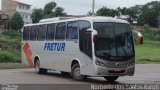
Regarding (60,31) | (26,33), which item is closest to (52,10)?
(26,33)

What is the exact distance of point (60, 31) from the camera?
2422 cm

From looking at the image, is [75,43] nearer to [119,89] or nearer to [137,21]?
[119,89]

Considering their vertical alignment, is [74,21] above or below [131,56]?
above

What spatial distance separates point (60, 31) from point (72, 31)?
5.09ft

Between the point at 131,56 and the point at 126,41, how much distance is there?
0.69 metres

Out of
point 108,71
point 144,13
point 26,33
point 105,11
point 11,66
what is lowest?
point 11,66

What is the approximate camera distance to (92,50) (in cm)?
2072

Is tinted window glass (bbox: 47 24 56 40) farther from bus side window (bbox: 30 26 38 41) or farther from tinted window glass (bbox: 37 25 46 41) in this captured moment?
bus side window (bbox: 30 26 38 41)

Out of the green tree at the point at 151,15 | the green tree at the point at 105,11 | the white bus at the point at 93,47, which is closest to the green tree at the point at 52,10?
the green tree at the point at 105,11

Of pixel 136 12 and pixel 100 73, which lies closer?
pixel 100 73

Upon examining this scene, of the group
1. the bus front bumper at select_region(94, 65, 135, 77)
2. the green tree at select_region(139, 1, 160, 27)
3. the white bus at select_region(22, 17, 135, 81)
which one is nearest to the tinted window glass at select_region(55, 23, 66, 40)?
the white bus at select_region(22, 17, 135, 81)

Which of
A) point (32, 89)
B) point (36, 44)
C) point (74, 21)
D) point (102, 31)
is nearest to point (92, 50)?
point (102, 31)

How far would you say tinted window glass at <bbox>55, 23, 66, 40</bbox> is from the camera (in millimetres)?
23828

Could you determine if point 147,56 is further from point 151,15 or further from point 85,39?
point 151,15
